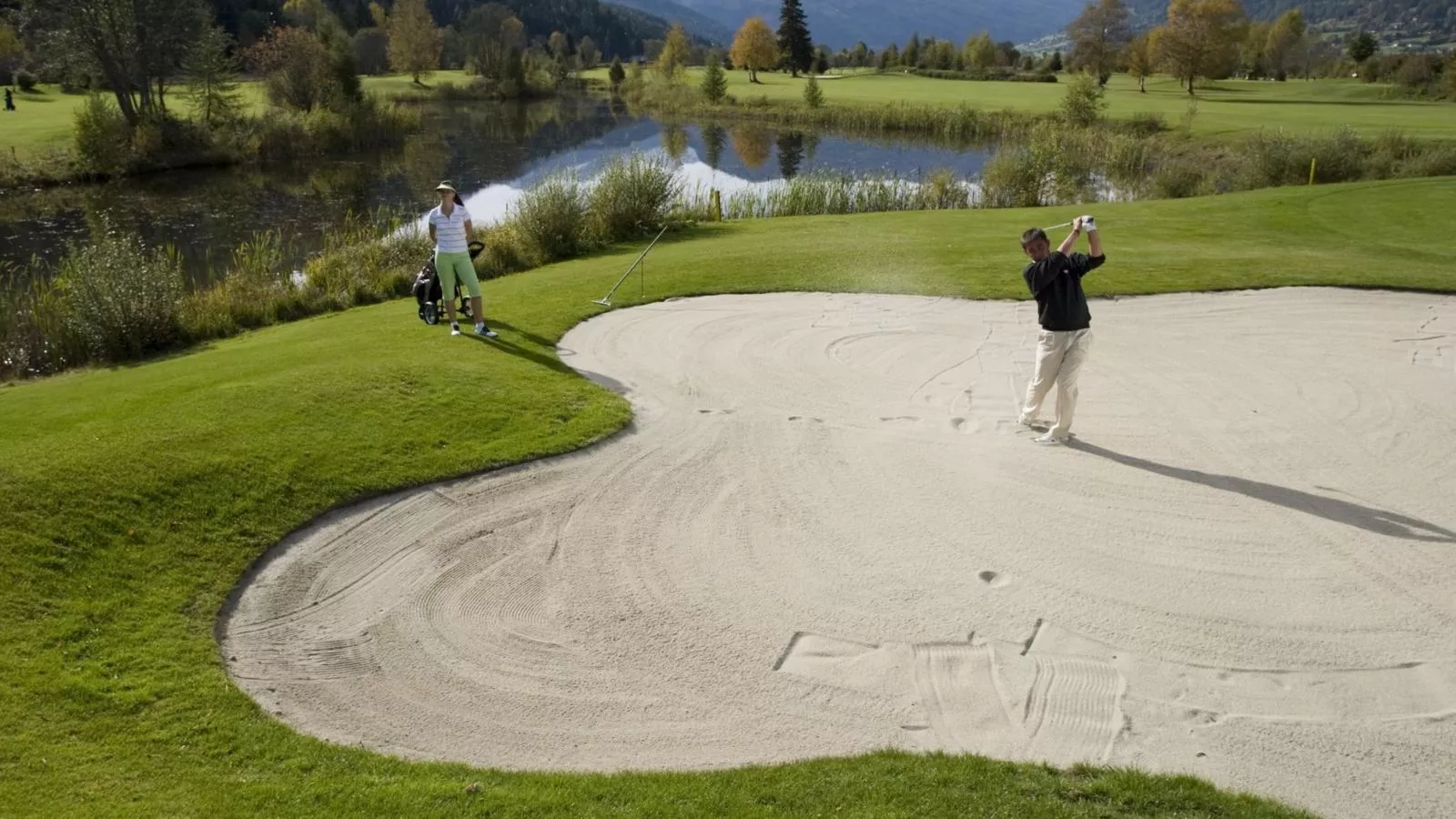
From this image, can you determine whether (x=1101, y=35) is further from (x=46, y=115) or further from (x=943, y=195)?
(x=46, y=115)

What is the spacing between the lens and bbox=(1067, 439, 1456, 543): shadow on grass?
9.32 meters

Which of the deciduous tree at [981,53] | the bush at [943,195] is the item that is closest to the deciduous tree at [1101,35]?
the deciduous tree at [981,53]

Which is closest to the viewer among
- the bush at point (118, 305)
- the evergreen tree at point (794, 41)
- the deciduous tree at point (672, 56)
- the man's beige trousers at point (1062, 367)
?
the man's beige trousers at point (1062, 367)

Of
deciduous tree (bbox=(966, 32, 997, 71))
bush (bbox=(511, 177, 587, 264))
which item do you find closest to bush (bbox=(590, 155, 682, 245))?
bush (bbox=(511, 177, 587, 264))

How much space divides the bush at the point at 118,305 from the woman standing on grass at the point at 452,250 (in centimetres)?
602

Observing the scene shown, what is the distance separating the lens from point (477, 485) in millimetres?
10414

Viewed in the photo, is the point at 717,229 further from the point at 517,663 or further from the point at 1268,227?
the point at 517,663

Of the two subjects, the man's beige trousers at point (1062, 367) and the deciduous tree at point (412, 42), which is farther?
the deciduous tree at point (412, 42)

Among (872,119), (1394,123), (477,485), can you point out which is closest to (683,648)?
(477,485)

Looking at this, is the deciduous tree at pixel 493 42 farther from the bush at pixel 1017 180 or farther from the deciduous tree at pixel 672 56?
the bush at pixel 1017 180

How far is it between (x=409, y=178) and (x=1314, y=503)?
4567 centimetres

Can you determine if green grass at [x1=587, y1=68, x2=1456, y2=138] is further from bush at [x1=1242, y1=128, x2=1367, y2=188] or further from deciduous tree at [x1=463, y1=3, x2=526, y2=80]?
deciduous tree at [x1=463, y1=3, x2=526, y2=80]

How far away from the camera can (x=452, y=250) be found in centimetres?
1428

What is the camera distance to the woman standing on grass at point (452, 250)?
1399 centimetres
